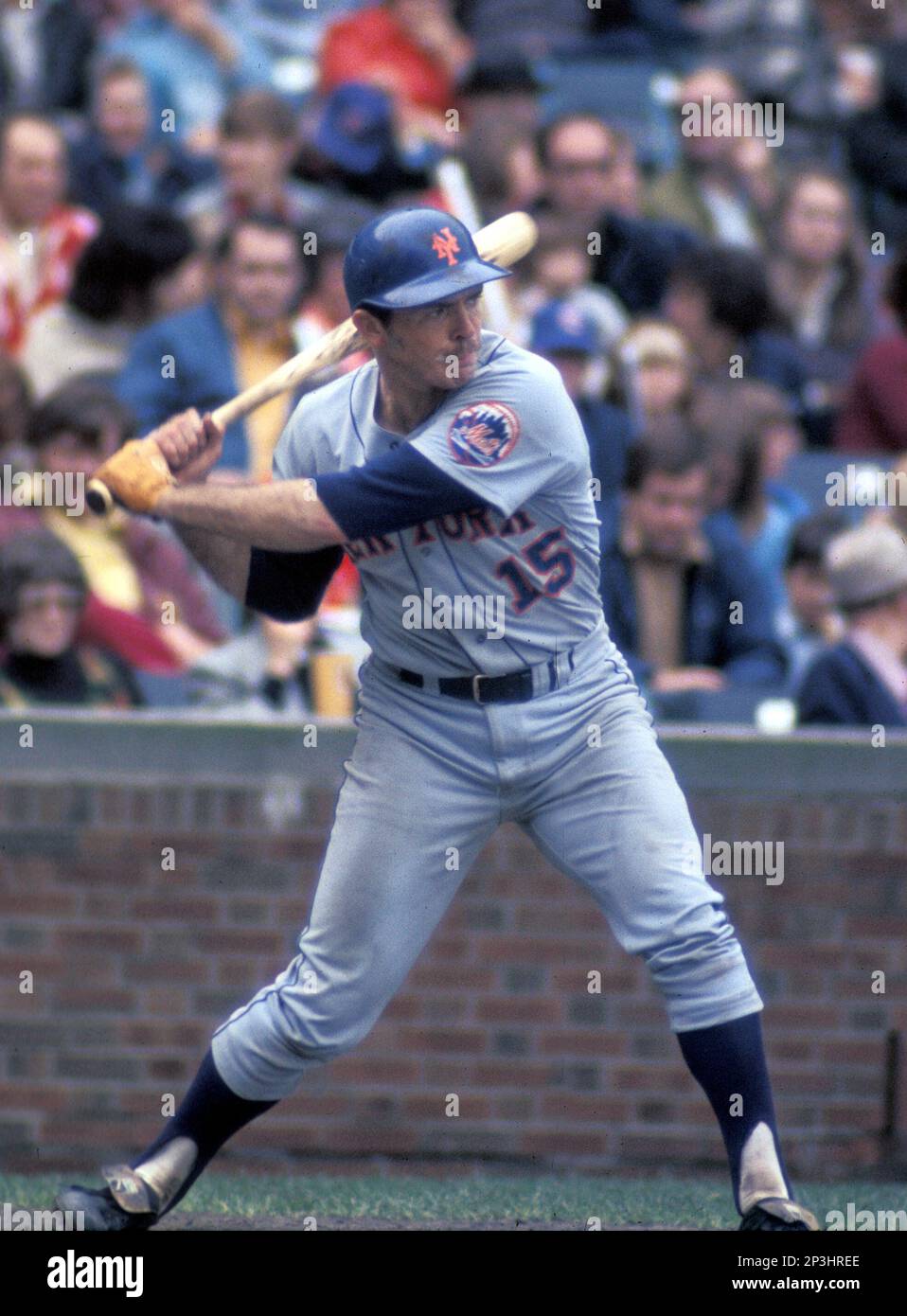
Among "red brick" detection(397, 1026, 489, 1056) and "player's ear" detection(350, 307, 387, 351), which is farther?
"red brick" detection(397, 1026, 489, 1056)

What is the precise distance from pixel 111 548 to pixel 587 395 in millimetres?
1496

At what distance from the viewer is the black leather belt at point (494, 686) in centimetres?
406

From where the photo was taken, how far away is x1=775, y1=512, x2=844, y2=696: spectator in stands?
6.57 m

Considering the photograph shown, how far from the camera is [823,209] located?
7961 mm

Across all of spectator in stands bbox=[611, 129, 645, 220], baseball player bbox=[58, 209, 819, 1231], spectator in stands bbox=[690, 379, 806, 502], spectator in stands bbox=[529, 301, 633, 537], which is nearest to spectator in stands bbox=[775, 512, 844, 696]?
spectator in stands bbox=[690, 379, 806, 502]

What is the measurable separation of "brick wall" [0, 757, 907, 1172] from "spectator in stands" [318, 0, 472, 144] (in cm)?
361

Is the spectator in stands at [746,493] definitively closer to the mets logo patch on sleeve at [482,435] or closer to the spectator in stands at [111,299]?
the spectator in stands at [111,299]

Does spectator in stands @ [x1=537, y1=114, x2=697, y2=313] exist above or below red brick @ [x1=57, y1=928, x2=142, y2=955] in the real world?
above

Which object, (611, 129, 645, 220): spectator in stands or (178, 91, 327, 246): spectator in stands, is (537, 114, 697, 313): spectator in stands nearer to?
(611, 129, 645, 220): spectator in stands

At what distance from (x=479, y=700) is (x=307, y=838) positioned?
1.97 m

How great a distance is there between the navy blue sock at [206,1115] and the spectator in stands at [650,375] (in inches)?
127

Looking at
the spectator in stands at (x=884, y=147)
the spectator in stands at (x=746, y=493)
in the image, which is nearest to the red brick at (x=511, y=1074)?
the spectator in stands at (x=746, y=493)

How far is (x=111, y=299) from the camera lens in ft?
23.1
